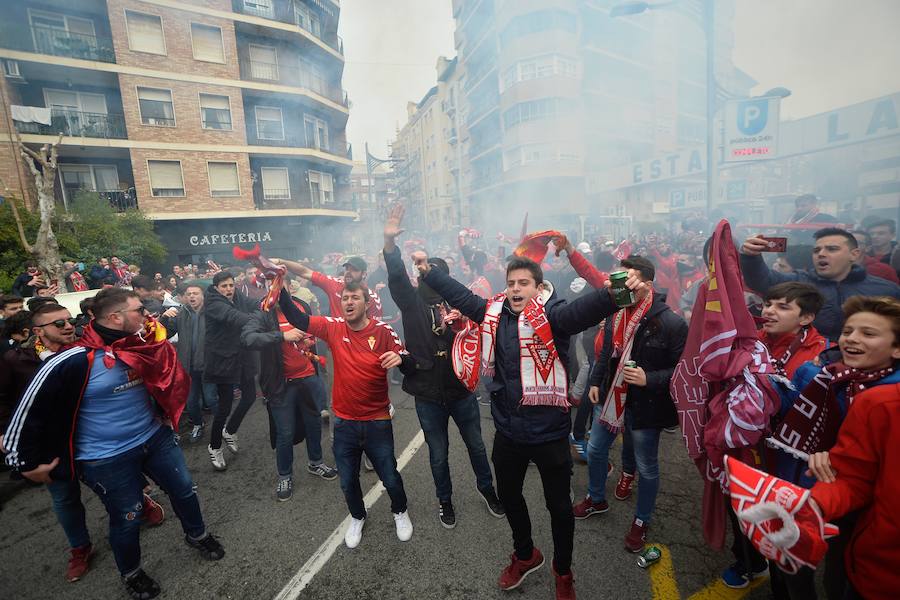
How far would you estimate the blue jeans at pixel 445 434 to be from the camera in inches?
115

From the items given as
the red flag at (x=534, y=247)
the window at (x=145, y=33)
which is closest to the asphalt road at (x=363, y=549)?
the red flag at (x=534, y=247)

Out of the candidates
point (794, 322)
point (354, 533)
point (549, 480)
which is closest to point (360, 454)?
point (354, 533)

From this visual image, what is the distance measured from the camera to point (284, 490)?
134 inches

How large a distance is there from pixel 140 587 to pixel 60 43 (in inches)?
792

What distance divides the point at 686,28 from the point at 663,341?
21.4 metres

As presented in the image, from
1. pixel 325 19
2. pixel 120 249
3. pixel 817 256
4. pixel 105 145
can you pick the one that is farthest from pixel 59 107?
pixel 817 256

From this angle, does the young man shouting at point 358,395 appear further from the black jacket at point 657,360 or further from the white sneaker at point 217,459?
the white sneaker at point 217,459

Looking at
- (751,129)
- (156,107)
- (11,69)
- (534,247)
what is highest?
(11,69)

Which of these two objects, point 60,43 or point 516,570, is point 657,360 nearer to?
point 516,570

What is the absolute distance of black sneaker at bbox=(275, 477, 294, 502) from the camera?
11.2 feet

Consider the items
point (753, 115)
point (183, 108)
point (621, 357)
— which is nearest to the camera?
point (621, 357)

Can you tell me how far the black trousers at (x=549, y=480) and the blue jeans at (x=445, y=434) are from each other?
2.16 feet

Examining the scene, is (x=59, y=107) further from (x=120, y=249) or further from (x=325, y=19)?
(x=325, y=19)

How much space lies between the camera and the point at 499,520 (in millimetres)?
2996
